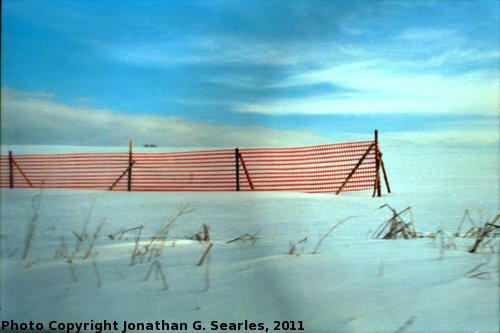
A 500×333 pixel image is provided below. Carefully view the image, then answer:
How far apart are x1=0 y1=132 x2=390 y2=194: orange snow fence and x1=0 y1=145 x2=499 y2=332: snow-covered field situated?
3 centimetres

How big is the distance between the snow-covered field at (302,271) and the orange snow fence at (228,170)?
0.03 metres

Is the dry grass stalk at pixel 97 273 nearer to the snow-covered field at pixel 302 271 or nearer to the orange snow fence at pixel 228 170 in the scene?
the snow-covered field at pixel 302 271

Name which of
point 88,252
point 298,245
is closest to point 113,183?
point 88,252

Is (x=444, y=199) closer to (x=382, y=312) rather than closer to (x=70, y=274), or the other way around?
(x=382, y=312)

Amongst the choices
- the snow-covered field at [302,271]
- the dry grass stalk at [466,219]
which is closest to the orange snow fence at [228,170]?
the snow-covered field at [302,271]

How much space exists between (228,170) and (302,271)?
0.80 feet

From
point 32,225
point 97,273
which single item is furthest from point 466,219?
point 32,225

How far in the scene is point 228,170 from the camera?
3.02 ft

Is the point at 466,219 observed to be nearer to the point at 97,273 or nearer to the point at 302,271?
the point at 302,271

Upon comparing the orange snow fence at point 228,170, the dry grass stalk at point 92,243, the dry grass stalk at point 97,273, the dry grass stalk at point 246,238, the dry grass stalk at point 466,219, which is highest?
the orange snow fence at point 228,170

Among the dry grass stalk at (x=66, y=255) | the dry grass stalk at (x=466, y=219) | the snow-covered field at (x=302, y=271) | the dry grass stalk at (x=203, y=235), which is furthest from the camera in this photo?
the dry grass stalk at (x=203, y=235)

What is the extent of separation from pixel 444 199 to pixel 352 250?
17 cm

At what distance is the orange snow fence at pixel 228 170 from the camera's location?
754 mm

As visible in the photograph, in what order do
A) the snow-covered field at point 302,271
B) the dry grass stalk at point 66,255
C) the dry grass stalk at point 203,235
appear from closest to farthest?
the snow-covered field at point 302,271 < the dry grass stalk at point 66,255 < the dry grass stalk at point 203,235
